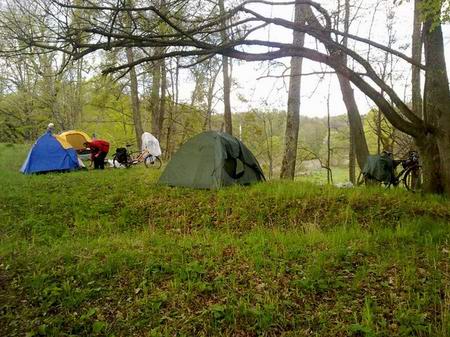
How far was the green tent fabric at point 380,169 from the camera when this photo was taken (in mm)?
8953

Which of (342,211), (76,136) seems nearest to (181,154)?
(342,211)

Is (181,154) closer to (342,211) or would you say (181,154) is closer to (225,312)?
(342,211)

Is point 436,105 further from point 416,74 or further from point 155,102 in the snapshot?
point 155,102

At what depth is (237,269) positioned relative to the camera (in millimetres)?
4266

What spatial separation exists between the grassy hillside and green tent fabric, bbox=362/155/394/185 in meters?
1.74

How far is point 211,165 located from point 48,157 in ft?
21.4

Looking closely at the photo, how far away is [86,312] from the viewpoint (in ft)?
11.8

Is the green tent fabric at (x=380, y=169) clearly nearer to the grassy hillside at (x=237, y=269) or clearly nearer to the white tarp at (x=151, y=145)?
the grassy hillside at (x=237, y=269)

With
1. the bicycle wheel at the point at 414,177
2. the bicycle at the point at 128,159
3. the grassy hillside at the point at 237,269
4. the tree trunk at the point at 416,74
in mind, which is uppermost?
the tree trunk at the point at 416,74

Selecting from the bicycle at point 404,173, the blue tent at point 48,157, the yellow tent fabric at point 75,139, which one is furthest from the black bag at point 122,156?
the bicycle at point 404,173

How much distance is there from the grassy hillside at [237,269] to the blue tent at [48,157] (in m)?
5.18

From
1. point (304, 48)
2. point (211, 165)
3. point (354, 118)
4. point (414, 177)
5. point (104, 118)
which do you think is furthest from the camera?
point (104, 118)

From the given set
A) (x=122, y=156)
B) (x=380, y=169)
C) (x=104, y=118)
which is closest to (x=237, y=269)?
(x=380, y=169)

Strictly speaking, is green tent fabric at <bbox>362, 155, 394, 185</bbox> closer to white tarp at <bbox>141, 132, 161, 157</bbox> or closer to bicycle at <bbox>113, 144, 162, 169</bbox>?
bicycle at <bbox>113, 144, 162, 169</bbox>
